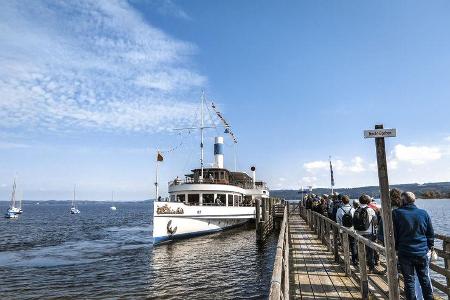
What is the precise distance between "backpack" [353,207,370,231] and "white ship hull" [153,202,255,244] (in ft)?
58.5

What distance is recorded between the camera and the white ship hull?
25.5m

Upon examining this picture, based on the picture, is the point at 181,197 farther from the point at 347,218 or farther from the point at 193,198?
the point at 347,218

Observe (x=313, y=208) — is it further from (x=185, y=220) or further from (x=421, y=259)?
(x=421, y=259)

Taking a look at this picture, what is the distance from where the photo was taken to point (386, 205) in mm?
5129

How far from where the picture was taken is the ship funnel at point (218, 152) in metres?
37.7

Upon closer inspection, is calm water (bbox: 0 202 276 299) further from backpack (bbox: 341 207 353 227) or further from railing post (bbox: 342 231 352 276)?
railing post (bbox: 342 231 352 276)

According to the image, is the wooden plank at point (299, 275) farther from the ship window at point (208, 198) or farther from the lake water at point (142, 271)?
the ship window at point (208, 198)

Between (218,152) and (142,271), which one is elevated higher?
(218,152)

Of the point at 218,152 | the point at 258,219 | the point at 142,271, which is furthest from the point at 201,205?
the point at 142,271

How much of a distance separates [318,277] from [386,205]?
13.8 feet

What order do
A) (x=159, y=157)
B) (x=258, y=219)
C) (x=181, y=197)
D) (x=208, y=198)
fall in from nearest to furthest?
1. (x=159, y=157)
2. (x=258, y=219)
3. (x=208, y=198)
4. (x=181, y=197)

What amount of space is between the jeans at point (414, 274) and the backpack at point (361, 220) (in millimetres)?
A: 3227

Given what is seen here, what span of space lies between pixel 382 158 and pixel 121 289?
12685 mm

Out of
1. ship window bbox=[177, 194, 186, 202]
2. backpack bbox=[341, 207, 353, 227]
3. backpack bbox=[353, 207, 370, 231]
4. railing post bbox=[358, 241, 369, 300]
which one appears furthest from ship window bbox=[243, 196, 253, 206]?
railing post bbox=[358, 241, 369, 300]
